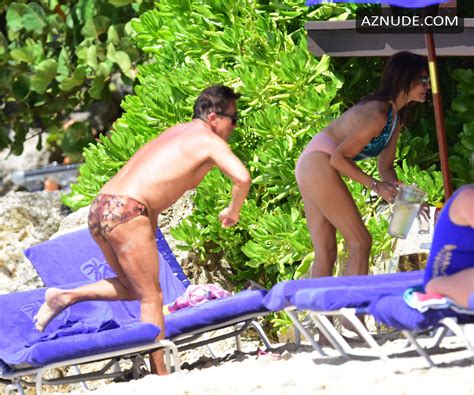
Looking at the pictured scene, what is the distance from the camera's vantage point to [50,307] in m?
6.54

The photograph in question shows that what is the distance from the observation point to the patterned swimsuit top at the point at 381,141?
6.54m

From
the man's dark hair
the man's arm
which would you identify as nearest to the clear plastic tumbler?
the man's arm

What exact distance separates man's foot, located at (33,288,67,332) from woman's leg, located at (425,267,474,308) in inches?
82.4

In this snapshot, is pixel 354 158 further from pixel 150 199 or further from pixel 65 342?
pixel 65 342

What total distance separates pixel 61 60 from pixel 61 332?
5429 mm

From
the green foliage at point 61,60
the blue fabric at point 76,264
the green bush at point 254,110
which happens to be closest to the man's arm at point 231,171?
the blue fabric at point 76,264

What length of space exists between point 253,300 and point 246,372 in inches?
24.8

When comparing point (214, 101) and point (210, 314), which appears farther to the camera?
point (210, 314)

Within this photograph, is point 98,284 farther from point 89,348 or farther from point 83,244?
point 83,244

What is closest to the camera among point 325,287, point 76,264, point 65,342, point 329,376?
point 329,376

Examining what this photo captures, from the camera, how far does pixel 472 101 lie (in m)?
8.37

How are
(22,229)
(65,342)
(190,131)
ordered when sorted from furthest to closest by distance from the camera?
(22,229), (190,131), (65,342)

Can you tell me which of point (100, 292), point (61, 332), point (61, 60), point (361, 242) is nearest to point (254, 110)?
point (361, 242)

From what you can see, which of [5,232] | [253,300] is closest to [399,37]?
[253,300]
